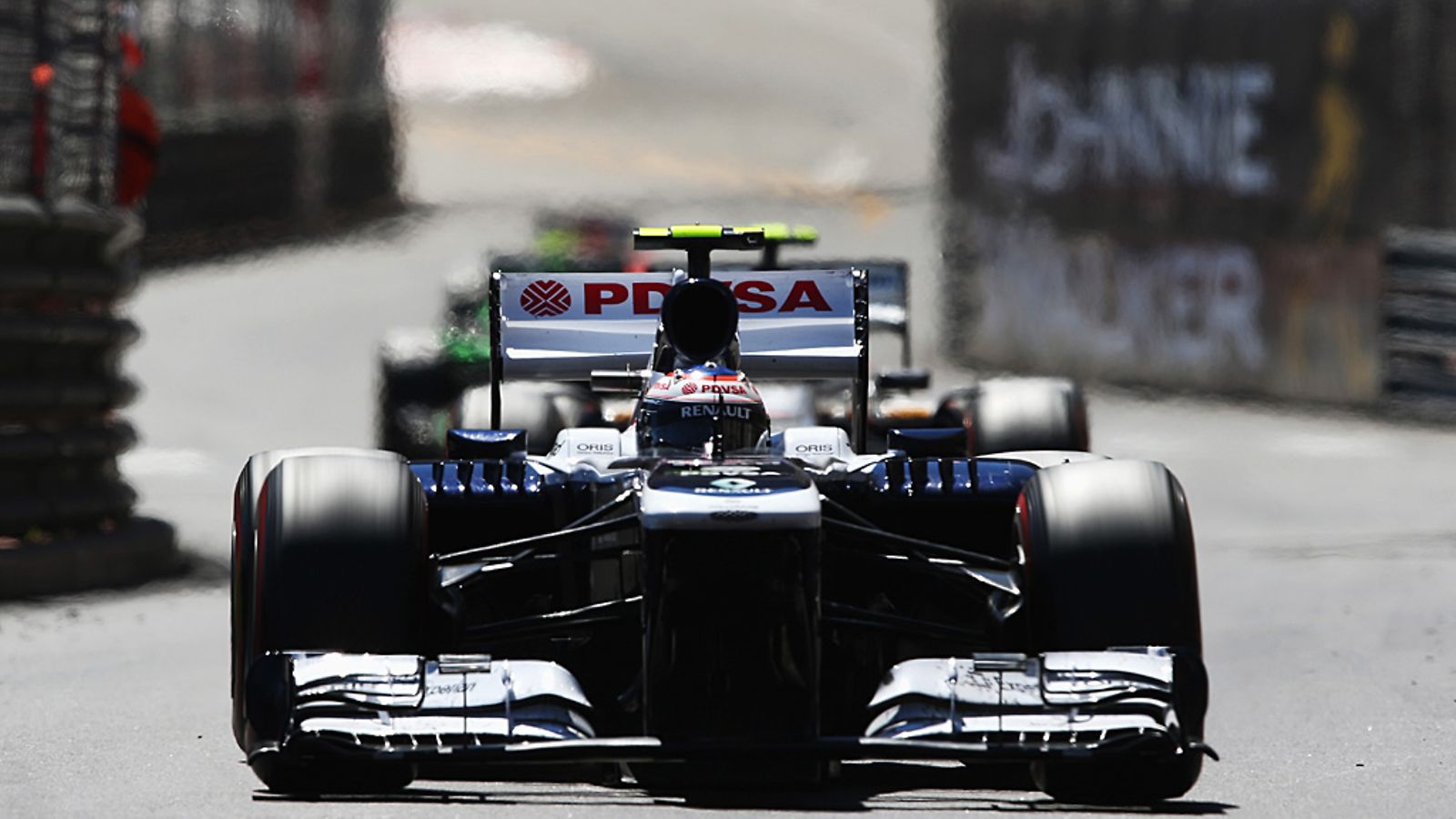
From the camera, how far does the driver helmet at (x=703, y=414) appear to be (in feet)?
28.9

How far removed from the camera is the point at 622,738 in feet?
23.6

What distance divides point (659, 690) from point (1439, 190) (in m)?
18.7

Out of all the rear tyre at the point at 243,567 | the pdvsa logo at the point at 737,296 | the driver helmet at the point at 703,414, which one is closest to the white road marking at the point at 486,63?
the pdvsa logo at the point at 737,296

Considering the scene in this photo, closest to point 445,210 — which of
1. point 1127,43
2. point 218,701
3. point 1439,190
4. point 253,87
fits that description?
point 253,87

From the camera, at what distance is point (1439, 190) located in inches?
967

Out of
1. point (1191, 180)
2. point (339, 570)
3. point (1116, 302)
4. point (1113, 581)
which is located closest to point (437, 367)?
point (1191, 180)

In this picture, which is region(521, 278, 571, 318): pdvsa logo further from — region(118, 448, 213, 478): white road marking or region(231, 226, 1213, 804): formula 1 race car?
region(118, 448, 213, 478): white road marking

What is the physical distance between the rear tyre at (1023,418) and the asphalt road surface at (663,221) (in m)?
1.13

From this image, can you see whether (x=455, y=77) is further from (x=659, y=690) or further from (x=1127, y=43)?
(x=659, y=690)

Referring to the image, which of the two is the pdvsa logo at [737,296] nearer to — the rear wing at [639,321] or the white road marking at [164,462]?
the rear wing at [639,321]

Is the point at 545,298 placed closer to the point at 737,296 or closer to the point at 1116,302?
the point at 737,296

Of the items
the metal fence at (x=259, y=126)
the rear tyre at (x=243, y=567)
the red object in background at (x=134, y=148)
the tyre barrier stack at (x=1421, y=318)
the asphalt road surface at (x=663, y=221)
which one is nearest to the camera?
the rear tyre at (x=243, y=567)

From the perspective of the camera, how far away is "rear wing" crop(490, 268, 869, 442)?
1007 cm

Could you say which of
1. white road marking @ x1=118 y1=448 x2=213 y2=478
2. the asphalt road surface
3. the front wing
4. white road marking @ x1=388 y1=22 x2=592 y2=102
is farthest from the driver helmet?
white road marking @ x1=388 y1=22 x2=592 y2=102
